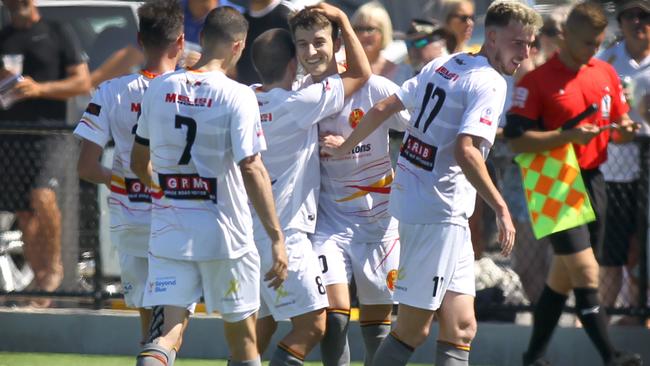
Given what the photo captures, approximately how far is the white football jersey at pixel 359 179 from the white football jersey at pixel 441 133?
0.35 m

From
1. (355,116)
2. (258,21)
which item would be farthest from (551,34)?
(355,116)

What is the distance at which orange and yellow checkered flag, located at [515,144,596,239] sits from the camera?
8.63 m

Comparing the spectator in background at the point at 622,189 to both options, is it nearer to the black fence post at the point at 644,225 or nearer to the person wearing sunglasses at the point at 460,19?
the black fence post at the point at 644,225

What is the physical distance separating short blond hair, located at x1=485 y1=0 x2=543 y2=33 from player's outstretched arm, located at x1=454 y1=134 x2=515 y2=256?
2.03 feet

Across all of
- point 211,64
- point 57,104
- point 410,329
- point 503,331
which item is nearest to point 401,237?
point 410,329

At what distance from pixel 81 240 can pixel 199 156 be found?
3.55 metres

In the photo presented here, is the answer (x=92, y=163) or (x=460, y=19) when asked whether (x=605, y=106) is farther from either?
(x=92, y=163)

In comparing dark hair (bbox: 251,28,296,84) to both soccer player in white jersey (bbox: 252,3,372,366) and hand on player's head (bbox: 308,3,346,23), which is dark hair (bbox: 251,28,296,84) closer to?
soccer player in white jersey (bbox: 252,3,372,366)

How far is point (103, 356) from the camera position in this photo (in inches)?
381

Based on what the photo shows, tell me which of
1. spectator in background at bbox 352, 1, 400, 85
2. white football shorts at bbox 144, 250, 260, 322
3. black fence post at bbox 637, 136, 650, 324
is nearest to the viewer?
white football shorts at bbox 144, 250, 260, 322

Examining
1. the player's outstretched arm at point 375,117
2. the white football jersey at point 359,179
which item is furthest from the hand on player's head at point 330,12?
the player's outstretched arm at point 375,117

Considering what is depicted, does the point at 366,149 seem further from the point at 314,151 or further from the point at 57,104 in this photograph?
the point at 57,104

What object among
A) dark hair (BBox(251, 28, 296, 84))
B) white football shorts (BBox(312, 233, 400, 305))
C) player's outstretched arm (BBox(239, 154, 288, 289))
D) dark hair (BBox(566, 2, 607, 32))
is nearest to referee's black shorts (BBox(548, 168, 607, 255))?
dark hair (BBox(566, 2, 607, 32))

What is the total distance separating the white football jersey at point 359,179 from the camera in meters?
7.57
